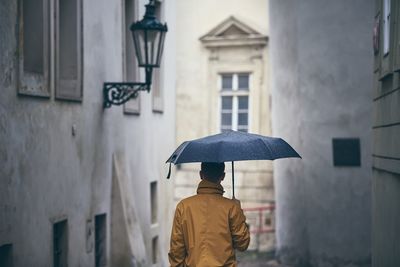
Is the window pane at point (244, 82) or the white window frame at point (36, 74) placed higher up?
the window pane at point (244, 82)

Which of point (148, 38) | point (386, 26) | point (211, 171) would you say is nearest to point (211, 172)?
point (211, 171)

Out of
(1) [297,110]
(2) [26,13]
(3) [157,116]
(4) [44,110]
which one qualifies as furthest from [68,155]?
(1) [297,110]

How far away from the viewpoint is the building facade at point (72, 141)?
9547 mm

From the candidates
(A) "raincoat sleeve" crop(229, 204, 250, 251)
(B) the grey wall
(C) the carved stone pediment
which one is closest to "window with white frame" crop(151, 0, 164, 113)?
(B) the grey wall

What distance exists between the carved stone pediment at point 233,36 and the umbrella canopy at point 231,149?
17.9 metres

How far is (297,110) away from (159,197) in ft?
11.3

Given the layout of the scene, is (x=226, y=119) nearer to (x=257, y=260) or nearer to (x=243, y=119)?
(x=243, y=119)

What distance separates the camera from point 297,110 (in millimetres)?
18141

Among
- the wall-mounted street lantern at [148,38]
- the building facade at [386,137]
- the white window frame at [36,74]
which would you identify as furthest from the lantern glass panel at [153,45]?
the building facade at [386,137]

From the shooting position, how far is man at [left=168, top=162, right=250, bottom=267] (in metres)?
6.95

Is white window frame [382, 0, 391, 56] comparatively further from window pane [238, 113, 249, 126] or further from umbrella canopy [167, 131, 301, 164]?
window pane [238, 113, 249, 126]

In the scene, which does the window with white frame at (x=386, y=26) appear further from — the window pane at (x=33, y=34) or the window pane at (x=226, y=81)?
the window pane at (x=226, y=81)

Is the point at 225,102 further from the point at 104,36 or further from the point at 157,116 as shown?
the point at 104,36

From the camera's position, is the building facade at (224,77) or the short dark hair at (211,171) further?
the building facade at (224,77)
